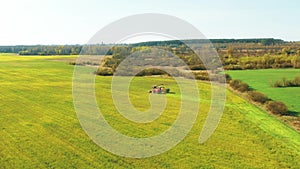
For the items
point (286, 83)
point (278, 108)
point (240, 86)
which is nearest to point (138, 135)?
point (278, 108)

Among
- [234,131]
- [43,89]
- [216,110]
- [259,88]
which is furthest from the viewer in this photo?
[259,88]

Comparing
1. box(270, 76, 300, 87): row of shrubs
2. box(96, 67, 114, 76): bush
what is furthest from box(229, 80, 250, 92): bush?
box(96, 67, 114, 76): bush

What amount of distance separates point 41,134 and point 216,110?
57.6ft

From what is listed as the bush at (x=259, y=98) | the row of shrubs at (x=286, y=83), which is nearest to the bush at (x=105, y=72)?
the row of shrubs at (x=286, y=83)

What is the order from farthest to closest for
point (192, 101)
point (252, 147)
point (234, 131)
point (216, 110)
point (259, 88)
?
point (259, 88), point (192, 101), point (216, 110), point (234, 131), point (252, 147)

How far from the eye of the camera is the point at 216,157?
21.9 metres

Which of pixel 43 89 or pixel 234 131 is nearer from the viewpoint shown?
pixel 234 131

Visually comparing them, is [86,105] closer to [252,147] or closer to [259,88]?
[252,147]

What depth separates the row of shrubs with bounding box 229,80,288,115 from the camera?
35.8 m

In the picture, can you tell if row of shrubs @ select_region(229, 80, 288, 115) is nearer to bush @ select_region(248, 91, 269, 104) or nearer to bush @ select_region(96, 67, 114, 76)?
bush @ select_region(248, 91, 269, 104)

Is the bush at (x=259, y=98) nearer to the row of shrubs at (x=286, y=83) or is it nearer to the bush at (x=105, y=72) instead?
the row of shrubs at (x=286, y=83)

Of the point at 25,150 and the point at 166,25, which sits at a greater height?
the point at 166,25

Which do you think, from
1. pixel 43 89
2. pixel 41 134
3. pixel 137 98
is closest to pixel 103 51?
pixel 43 89

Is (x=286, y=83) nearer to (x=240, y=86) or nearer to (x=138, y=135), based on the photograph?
(x=240, y=86)
